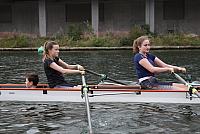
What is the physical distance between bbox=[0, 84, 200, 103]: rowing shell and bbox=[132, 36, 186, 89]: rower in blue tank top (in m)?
0.27

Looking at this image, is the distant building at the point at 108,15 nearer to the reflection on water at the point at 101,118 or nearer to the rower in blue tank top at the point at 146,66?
the rower in blue tank top at the point at 146,66

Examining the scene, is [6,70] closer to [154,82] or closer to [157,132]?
[154,82]

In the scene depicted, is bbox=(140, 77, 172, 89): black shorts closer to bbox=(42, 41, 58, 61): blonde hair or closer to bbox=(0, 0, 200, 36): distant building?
bbox=(42, 41, 58, 61): blonde hair

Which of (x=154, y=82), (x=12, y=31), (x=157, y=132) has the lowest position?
(x=157, y=132)

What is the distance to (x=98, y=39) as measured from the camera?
101 ft

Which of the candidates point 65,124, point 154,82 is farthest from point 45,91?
point 154,82

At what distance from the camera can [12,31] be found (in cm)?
3647

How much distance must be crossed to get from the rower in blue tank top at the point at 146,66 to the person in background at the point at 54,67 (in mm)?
1339

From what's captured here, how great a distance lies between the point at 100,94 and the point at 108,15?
24.7 metres

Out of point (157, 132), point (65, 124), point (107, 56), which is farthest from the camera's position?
point (107, 56)

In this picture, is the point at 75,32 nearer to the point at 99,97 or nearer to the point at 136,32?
the point at 136,32

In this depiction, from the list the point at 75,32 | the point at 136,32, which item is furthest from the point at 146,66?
the point at 75,32

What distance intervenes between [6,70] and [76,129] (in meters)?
10.7

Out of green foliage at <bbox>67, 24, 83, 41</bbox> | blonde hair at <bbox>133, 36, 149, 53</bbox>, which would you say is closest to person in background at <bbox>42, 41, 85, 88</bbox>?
blonde hair at <bbox>133, 36, 149, 53</bbox>
